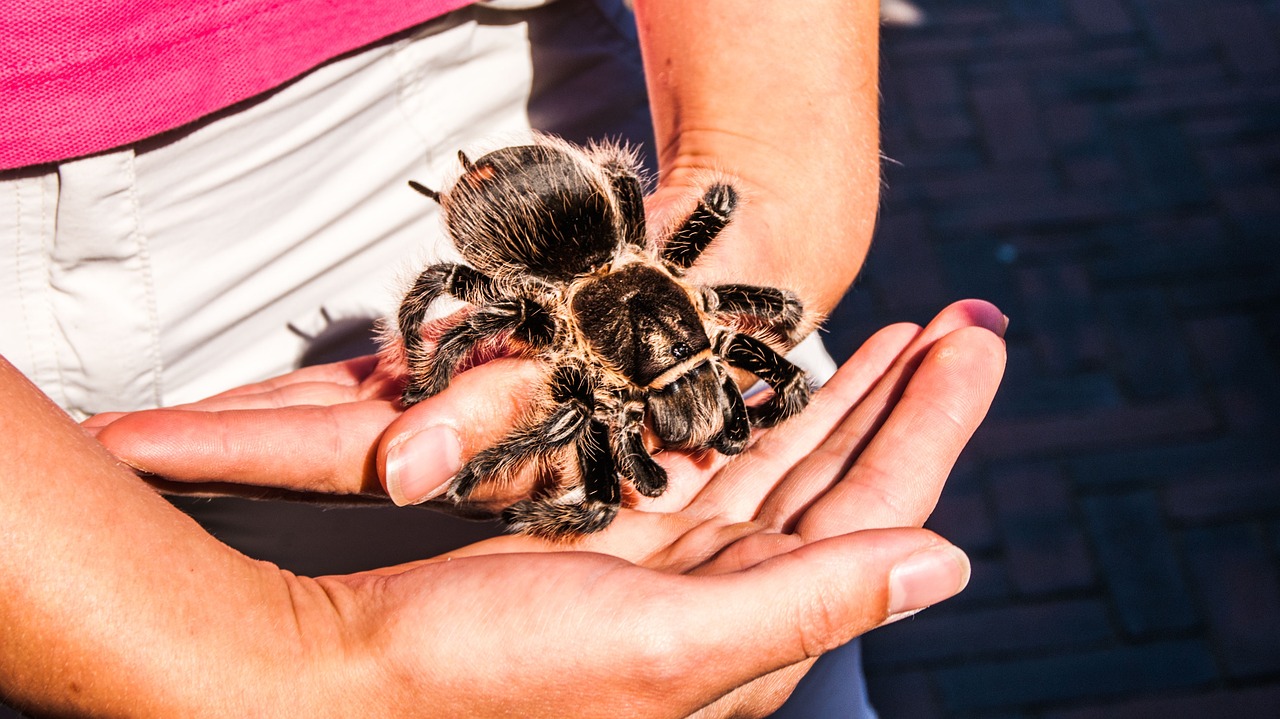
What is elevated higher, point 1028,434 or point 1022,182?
point 1022,182

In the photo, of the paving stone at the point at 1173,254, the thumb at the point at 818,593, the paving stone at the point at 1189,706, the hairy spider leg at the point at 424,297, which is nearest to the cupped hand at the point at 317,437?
the hairy spider leg at the point at 424,297

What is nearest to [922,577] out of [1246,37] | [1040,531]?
[1040,531]

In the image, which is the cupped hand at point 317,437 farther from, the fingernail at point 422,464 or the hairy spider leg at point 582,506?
the hairy spider leg at point 582,506

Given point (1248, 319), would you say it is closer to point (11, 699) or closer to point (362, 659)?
point (362, 659)

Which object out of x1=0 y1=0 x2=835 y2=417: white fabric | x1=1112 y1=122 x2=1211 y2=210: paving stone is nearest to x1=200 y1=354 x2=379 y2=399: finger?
x1=0 y1=0 x2=835 y2=417: white fabric

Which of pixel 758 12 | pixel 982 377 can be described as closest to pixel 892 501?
pixel 982 377

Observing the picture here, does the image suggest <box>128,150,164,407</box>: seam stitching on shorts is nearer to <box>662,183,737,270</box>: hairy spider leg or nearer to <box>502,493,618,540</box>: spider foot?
<box>502,493,618,540</box>: spider foot
